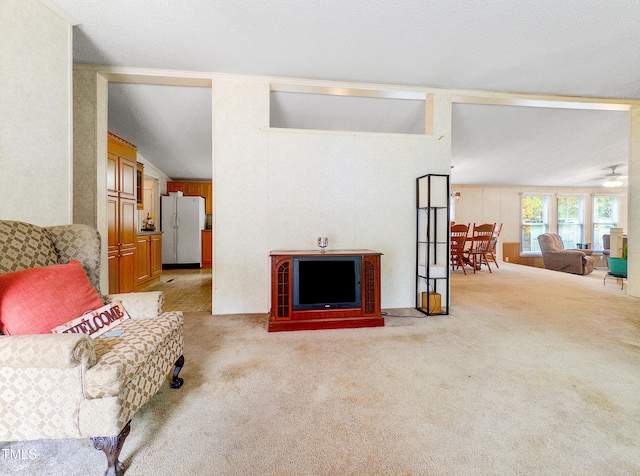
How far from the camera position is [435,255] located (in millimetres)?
3479

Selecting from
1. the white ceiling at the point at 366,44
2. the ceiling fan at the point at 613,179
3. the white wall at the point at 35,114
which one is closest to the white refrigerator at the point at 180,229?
the white ceiling at the point at 366,44

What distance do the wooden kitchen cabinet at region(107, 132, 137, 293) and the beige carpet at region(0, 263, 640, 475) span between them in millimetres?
1532

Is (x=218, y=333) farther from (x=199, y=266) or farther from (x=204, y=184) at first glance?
(x=204, y=184)

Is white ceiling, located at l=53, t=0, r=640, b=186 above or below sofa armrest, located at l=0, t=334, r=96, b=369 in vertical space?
above

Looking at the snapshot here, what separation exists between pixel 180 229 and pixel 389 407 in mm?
6511

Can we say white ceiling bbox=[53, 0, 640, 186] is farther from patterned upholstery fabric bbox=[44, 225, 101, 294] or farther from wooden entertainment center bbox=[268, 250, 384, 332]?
wooden entertainment center bbox=[268, 250, 384, 332]

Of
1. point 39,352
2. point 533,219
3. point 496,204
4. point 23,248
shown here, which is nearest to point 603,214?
point 533,219

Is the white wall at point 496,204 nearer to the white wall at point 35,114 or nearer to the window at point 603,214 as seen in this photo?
the window at point 603,214

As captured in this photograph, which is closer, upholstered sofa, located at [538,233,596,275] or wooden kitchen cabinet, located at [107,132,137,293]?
wooden kitchen cabinet, located at [107,132,137,293]

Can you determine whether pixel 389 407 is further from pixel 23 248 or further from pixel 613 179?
pixel 613 179

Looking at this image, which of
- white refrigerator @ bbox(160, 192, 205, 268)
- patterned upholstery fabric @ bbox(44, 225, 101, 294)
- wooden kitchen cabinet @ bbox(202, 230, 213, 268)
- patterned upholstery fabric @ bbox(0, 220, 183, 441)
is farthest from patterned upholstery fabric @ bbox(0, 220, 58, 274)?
wooden kitchen cabinet @ bbox(202, 230, 213, 268)

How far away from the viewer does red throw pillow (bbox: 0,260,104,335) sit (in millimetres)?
1192

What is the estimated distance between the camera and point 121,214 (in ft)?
12.0

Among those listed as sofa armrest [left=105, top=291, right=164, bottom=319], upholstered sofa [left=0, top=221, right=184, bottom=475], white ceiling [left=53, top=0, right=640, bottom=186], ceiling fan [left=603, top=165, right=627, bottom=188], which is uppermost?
white ceiling [left=53, top=0, right=640, bottom=186]
